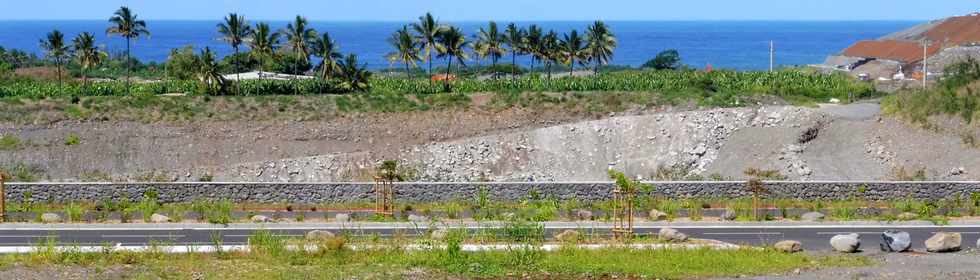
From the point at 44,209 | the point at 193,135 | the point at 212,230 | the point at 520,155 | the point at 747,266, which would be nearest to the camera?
the point at 747,266

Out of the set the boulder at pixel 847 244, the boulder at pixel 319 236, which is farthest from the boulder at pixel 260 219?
the boulder at pixel 847 244

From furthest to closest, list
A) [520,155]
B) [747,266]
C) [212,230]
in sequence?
[520,155] → [212,230] → [747,266]

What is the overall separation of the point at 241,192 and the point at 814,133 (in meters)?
26.1

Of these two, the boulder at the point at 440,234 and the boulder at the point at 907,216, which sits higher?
the boulder at the point at 440,234

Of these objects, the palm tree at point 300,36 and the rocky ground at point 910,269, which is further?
the palm tree at point 300,36

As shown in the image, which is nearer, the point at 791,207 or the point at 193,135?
the point at 791,207

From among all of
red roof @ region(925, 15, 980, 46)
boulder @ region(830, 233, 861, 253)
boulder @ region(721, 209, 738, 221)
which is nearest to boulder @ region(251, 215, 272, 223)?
boulder @ region(721, 209, 738, 221)

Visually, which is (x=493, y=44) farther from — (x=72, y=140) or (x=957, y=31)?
(x=957, y=31)

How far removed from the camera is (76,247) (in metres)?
24.8

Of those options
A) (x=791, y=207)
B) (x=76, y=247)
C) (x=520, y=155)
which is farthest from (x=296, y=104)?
(x=76, y=247)

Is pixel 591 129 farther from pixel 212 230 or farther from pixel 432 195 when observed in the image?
pixel 212 230

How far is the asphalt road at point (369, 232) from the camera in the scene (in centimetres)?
2839

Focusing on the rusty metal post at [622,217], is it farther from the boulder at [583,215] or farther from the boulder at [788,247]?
the boulder at [788,247]

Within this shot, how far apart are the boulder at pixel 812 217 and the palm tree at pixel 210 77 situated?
130 feet
